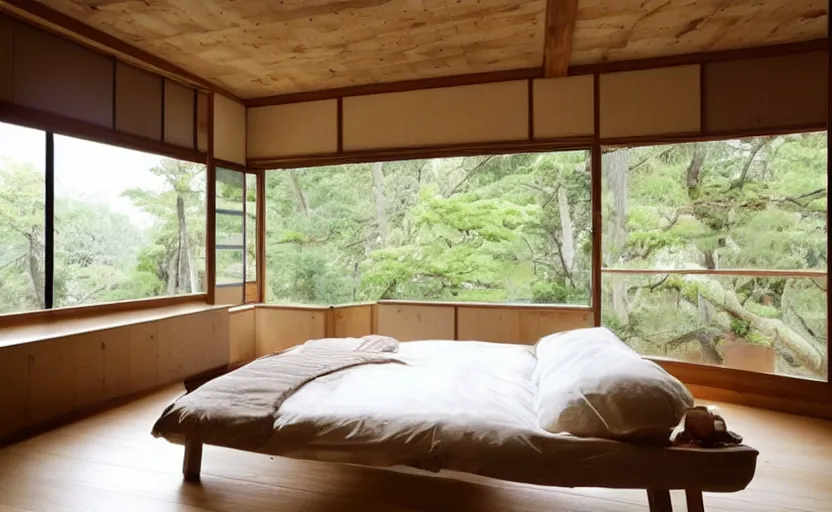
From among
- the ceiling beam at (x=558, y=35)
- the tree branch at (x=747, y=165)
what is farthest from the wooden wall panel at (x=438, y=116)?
the tree branch at (x=747, y=165)

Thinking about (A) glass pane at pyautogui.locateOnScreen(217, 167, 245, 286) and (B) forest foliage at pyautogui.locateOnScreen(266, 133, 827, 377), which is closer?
(A) glass pane at pyautogui.locateOnScreen(217, 167, 245, 286)

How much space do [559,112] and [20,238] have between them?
5153 millimetres

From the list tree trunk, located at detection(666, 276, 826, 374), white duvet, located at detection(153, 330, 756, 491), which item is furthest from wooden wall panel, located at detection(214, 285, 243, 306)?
tree trunk, located at detection(666, 276, 826, 374)

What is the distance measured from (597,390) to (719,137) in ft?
10.5

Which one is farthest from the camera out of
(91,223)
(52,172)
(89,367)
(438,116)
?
(91,223)

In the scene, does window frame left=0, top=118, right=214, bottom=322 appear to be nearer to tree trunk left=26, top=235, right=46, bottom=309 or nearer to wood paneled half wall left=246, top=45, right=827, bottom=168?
tree trunk left=26, top=235, right=46, bottom=309

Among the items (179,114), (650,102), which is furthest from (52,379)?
(650,102)

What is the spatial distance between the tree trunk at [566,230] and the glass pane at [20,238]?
22.1ft

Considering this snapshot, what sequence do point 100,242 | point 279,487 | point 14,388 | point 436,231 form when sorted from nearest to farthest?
point 279,487, point 14,388, point 100,242, point 436,231

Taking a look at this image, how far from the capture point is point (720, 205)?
6.68 meters

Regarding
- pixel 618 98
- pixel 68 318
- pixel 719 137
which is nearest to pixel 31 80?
pixel 68 318

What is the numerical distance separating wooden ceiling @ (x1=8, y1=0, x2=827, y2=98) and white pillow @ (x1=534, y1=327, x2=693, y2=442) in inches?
93.7

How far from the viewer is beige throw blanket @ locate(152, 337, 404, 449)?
1.95 m

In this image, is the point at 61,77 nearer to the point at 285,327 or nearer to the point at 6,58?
the point at 6,58
